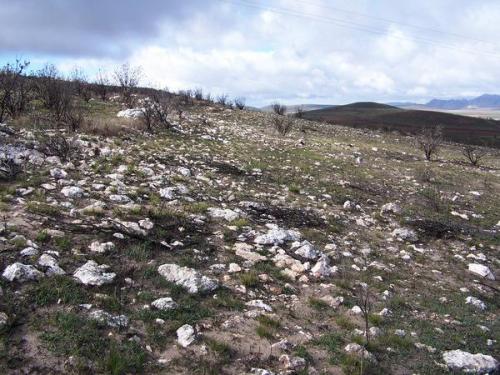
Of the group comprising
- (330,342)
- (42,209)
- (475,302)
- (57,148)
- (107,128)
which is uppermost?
(107,128)

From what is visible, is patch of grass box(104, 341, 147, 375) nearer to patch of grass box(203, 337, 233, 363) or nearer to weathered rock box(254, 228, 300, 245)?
patch of grass box(203, 337, 233, 363)

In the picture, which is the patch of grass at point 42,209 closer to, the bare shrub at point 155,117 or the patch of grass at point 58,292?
the patch of grass at point 58,292

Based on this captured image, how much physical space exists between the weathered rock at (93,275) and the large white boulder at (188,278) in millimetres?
623

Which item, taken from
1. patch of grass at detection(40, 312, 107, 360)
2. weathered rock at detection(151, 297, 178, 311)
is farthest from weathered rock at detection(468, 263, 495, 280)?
patch of grass at detection(40, 312, 107, 360)

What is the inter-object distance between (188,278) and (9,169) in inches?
166

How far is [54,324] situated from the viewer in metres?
3.97

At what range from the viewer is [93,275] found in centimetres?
476

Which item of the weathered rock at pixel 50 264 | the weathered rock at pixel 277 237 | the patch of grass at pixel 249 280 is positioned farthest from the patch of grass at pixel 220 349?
the weathered rock at pixel 277 237

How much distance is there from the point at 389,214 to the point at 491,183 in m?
7.91

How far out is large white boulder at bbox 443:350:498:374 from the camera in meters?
4.39

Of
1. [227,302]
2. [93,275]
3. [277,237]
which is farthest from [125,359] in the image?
[277,237]

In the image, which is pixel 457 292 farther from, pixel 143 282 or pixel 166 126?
pixel 166 126

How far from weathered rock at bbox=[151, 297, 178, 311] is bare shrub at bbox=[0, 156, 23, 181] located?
4142 millimetres

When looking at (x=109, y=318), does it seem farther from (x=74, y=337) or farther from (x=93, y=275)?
(x=93, y=275)
